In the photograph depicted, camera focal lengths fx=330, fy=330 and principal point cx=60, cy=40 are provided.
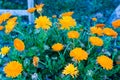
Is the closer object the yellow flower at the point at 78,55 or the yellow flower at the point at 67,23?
the yellow flower at the point at 78,55

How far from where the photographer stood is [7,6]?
5.27m

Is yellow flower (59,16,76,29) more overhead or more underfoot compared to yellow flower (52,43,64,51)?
more overhead

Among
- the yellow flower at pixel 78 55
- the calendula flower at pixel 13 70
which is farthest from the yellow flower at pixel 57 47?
the calendula flower at pixel 13 70

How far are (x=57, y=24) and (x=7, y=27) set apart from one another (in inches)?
17.2

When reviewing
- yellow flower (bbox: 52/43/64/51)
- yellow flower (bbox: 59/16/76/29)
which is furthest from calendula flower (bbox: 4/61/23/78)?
yellow flower (bbox: 59/16/76/29)

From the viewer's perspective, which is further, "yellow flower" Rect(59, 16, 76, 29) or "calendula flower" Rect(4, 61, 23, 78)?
"yellow flower" Rect(59, 16, 76, 29)

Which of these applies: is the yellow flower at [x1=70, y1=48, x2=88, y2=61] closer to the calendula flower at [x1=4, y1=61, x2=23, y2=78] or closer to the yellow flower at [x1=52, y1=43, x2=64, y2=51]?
the yellow flower at [x1=52, y1=43, x2=64, y2=51]

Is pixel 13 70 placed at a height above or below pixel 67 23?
below

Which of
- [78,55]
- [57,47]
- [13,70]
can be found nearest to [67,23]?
[57,47]

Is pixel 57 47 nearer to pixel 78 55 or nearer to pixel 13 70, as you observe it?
pixel 78 55

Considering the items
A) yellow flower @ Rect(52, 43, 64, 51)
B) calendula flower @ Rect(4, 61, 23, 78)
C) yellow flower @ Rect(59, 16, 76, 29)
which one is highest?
yellow flower @ Rect(59, 16, 76, 29)

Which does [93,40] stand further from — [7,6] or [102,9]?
[7,6]

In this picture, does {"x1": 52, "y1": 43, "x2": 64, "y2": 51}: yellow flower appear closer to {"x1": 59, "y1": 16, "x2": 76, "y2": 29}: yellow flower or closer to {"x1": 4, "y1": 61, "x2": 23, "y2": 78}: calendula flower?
{"x1": 59, "y1": 16, "x2": 76, "y2": 29}: yellow flower

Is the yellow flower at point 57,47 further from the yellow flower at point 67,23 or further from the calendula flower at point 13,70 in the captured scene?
the calendula flower at point 13,70
